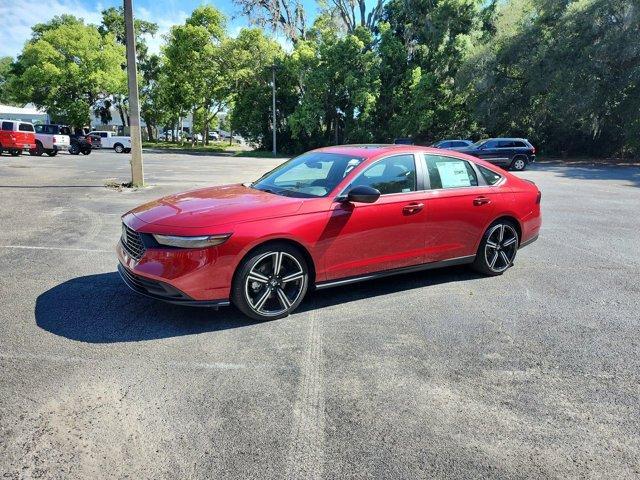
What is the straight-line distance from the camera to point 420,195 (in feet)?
16.4

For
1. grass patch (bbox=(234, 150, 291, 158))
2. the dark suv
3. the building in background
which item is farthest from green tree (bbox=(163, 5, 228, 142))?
the dark suv

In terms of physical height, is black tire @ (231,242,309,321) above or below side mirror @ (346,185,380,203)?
below

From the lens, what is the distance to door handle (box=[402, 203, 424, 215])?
15.9 ft

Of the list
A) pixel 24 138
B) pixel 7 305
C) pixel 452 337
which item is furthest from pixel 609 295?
pixel 24 138

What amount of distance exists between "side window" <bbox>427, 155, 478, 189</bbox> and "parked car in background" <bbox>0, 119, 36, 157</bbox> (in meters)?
28.4

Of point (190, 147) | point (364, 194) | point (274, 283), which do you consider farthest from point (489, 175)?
point (190, 147)

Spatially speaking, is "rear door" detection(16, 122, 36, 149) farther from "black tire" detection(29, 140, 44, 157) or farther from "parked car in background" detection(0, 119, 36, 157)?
"black tire" detection(29, 140, 44, 157)

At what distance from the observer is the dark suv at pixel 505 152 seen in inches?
938

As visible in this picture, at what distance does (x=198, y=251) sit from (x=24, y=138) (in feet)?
93.9

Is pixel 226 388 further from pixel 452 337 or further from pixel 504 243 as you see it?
pixel 504 243

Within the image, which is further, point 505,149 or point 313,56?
point 313,56

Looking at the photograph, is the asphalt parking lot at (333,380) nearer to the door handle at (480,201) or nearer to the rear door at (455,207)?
the rear door at (455,207)

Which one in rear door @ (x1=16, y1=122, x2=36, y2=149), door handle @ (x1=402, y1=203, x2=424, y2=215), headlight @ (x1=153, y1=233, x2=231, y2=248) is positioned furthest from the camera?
rear door @ (x1=16, y1=122, x2=36, y2=149)

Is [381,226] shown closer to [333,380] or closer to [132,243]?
[333,380]
